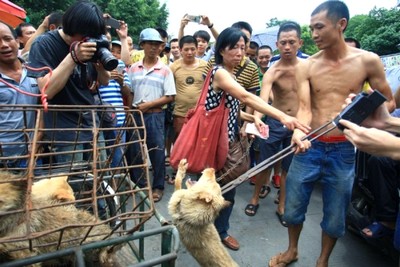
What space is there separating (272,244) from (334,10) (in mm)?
2321

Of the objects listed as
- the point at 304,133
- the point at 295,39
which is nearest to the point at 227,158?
the point at 304,133

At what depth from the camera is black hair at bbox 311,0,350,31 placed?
7.52 ft

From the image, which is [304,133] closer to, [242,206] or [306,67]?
[306,67]

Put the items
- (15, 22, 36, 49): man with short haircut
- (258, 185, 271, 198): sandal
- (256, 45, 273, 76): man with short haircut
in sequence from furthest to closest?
(256, 45, 273, 76): man with short haircut, (15, 22, 36, 49): man with short haircut, (258, 185, 271, 198): sandal

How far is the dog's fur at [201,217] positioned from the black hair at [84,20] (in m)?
1.25

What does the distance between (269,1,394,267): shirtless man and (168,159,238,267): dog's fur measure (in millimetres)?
887

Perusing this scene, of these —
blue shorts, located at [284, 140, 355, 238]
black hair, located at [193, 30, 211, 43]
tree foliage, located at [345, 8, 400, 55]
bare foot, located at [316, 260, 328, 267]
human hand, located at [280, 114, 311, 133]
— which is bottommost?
bare foot, located at [316, 260, 328, 267]

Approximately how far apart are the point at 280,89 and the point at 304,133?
1.47m

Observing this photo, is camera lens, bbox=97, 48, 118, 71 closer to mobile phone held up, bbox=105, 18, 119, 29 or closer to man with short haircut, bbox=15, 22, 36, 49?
mobile phone held up, bbox=105, 18, 119, 29

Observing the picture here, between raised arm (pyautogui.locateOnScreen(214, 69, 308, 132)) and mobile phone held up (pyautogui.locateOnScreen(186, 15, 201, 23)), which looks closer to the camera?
raised arm (pyautogui.locateOnScreen(214, 69, 308, 132))

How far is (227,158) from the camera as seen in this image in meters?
2.57

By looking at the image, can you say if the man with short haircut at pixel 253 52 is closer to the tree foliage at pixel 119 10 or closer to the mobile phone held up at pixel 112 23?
the mobile phone held up at pixel 112 23

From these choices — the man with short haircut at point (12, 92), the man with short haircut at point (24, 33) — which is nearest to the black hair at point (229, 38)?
the man with short haircut at point (12, 92)

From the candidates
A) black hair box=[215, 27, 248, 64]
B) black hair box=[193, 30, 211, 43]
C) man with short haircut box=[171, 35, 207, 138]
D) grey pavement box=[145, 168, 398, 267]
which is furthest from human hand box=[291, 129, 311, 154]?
black hair box=[193, 30, 211, 43]
